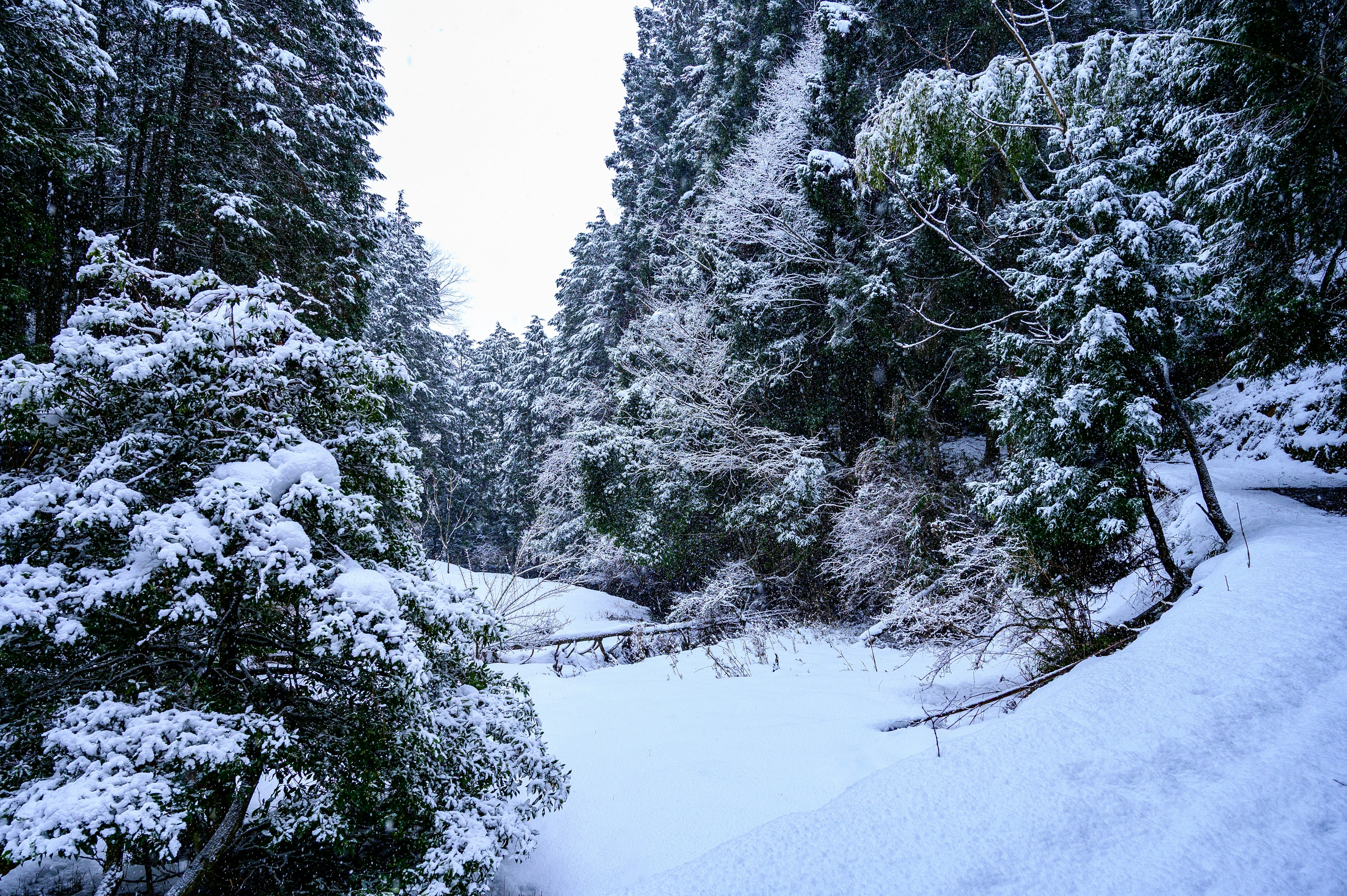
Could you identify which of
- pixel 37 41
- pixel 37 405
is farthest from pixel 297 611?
pixel 37 41

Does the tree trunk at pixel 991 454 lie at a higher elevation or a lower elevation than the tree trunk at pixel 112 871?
higher

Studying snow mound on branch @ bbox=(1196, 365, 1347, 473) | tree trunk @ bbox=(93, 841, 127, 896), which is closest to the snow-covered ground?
snow mound on branch @ bbox=(1196, 365, 1347, 473)

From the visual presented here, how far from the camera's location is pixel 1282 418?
16.7 ft

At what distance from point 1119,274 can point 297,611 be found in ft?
16.1

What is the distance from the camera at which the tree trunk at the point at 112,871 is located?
1370 mm

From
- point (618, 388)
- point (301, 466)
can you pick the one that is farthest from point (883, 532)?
point (301, 466)

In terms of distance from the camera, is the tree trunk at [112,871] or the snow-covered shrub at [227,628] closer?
the tree trunk at [112,871]

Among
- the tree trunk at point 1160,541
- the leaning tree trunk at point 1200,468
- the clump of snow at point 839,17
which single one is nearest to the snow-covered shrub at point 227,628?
the tree trunk at point 1160,541

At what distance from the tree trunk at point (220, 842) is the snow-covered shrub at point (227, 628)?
13mm

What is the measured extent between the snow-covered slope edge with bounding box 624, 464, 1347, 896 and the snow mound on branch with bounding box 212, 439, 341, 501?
1.77 m

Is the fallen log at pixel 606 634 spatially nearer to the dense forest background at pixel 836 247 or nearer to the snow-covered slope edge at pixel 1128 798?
the dense forest background at pixel 836 247

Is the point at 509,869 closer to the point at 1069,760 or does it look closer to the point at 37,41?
the point at 1069,760

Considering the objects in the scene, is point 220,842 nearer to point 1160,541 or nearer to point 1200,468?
point 1160,541

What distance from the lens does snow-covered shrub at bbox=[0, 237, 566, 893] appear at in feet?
5.11
